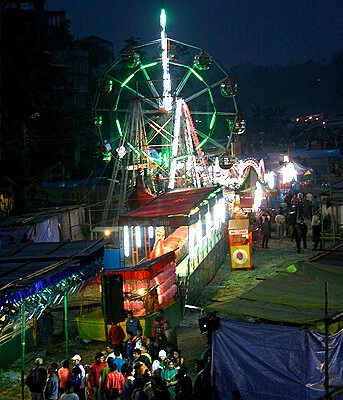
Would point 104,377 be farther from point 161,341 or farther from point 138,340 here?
point 161,341

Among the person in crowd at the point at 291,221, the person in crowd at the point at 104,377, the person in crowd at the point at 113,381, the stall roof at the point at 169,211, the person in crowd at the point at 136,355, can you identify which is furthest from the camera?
the person in crowd at the point at 291,221

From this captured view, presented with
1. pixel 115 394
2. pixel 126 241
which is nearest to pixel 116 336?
pixel 115 394

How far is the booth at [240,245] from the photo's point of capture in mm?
20594

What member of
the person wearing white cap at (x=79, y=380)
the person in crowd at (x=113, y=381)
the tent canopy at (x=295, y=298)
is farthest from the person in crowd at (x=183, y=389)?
the person wearing white cap at (x=79, y=380)

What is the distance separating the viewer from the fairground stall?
13.7m

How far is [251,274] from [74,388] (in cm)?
1071

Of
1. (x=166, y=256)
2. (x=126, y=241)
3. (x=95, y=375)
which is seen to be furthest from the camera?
(x=126, y=241)

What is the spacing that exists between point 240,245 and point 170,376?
36.9ft

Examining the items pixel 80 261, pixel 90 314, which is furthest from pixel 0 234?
pixel 80 261

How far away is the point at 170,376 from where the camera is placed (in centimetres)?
984

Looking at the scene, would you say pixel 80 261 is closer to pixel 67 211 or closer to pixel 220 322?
pixel 220 322

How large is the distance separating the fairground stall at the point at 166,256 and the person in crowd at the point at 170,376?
7.83ft

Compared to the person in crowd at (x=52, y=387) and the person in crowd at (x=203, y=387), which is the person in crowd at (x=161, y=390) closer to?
the person in crowd at (x=203, y=387)

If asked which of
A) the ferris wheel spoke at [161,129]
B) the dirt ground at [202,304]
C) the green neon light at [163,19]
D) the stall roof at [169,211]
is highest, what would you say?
the green neon light at [163,19]
